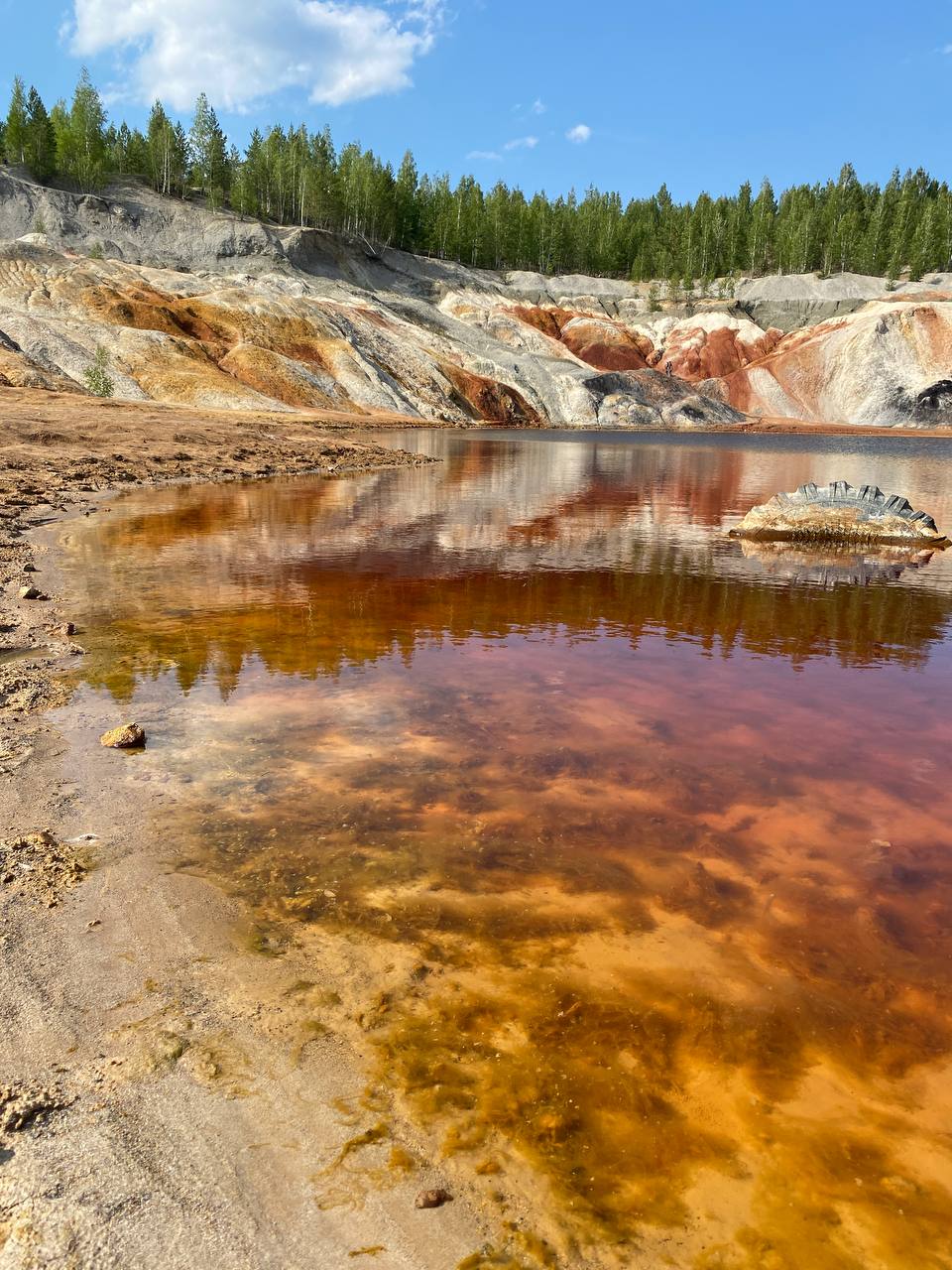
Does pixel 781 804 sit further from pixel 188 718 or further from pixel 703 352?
pixel 703 352

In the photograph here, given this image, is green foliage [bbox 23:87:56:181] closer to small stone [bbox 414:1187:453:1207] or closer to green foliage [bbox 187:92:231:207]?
green foliage [bbox 187:92:231:207]

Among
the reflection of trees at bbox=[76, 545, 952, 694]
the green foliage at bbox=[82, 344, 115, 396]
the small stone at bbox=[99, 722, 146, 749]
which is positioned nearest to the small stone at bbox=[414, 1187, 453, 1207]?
the small stone at bbox=[99, 722, 146, 749]

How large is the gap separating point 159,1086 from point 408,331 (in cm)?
9251

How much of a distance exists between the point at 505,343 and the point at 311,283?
81.8 feet

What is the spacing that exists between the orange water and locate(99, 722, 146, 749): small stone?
223 mm

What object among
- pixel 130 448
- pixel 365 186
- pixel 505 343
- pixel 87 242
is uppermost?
pixel 365 186

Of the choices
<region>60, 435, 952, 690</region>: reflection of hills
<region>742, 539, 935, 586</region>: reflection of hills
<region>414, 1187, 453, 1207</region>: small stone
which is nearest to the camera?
<region>414, 1187, 453, 1207</region>: small stone

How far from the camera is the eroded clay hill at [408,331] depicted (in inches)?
2480

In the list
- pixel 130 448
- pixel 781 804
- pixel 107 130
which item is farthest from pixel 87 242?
pixel 781 804

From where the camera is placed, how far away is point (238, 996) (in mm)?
4078

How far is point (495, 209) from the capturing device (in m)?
128

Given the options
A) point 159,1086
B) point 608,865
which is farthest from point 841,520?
point 159,1086

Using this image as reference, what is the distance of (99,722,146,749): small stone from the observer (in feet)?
22.5

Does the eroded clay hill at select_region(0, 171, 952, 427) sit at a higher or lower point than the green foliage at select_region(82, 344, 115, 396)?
higher
